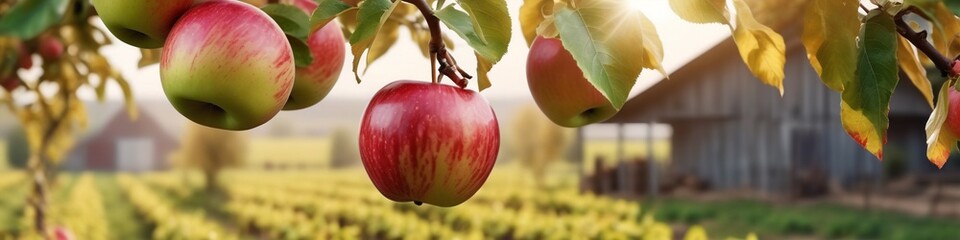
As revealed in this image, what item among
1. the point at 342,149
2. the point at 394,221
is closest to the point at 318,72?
the point at 394,221

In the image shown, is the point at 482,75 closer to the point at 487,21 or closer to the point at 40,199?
the point at 487,21

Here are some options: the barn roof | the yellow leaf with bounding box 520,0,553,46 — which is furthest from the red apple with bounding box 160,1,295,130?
the barn roof

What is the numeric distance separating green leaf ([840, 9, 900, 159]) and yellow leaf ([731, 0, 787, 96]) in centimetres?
12

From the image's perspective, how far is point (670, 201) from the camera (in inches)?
628

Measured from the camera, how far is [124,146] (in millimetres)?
48344

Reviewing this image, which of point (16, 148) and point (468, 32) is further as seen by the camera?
point (16, 148)

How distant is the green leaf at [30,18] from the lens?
0.98m

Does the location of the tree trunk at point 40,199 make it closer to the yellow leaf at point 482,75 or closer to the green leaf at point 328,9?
the yellow leaf at point 482,75

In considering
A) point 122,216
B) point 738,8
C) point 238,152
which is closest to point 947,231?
point 738,8

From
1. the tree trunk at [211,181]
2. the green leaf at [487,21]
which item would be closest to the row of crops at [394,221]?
the green leaf at [487,21]

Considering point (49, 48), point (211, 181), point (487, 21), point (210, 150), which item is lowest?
point (211, 181)

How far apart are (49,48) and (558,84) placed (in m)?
2.45

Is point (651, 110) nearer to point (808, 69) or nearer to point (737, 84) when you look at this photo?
point (737, 84)

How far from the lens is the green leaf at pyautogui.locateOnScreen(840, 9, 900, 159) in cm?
88
